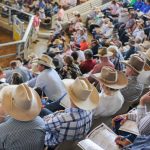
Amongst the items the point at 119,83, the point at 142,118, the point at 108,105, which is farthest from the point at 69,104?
the point at 142,118

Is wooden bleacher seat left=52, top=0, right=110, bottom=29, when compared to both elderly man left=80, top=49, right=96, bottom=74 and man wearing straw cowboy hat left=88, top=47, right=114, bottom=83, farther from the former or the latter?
man wearing straw cowboy hat left=88, top=47, right=114, bottom=83

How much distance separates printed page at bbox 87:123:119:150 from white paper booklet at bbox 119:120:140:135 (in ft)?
0.38

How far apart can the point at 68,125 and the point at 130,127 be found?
60 cm

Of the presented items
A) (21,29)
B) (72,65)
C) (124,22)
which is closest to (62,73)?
(72,65)

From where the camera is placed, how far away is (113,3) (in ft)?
46.0

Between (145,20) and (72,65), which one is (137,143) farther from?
(145,20)

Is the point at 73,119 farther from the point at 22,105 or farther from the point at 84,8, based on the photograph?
the point at 84,8

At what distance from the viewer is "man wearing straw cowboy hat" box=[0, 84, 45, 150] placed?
3090 mm

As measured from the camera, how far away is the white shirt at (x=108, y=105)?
3.84 meters

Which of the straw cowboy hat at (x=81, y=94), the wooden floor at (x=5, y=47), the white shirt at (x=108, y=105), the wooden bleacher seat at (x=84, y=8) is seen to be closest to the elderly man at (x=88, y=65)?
the white shirt at (x=108, y=105)

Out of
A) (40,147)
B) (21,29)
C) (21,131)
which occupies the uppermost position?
(21,131)

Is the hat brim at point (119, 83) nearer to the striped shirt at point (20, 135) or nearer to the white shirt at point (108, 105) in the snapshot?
the white shirt at point (108, 105)

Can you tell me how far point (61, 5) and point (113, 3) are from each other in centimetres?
224

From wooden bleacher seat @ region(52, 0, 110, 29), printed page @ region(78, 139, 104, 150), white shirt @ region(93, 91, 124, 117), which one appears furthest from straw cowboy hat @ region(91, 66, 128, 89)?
wooden bleacher seat @ region(52, 0, 110, 29)
